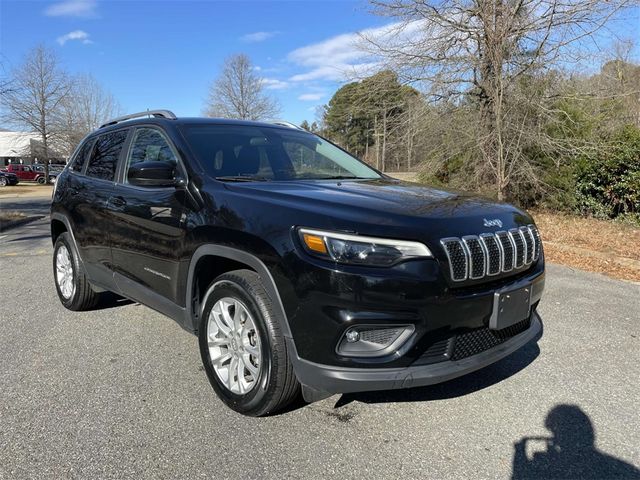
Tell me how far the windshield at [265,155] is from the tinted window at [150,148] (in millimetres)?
186

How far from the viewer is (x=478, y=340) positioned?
263 centimetres

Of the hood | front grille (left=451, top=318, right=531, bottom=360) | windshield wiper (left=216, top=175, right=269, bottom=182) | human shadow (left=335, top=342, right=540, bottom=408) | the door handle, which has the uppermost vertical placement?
windshield wiper (left=216, top=175, right=269, bottom=182)

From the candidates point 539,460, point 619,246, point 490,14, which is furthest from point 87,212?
point 490,14

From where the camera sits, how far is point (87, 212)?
4375 mm

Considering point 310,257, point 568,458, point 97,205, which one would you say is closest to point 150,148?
point 97,205

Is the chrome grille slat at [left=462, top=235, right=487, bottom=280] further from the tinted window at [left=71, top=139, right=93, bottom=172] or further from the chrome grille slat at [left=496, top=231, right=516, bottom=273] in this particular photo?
the tinted window at [left=71, top=139, right=93, bottom=172]

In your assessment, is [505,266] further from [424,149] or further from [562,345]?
[424,149]

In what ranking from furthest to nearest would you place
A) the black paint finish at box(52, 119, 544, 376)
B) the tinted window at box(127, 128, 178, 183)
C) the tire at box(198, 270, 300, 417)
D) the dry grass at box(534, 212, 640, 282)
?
1. the dry grass at box(534, 212, 640, 282)
2. the tinted window at box(127, 128, 178, 183)
3. the tire at box(198, 270, 300, 417)
4. the black paint finish at box(52, 119, 544, 376)

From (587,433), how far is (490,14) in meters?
9.47

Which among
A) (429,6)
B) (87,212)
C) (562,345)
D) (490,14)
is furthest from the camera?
(429,6)

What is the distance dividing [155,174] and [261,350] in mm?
1356

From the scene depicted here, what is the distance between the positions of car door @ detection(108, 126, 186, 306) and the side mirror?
5 cm

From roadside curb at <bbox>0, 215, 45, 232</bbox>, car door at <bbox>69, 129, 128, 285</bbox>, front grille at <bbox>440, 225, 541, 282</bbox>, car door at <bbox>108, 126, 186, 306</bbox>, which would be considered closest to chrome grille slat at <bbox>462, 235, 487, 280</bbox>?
front grille at <bbox>440, 225, 541, 282</bbox>

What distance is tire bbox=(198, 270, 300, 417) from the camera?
8.49 ft
